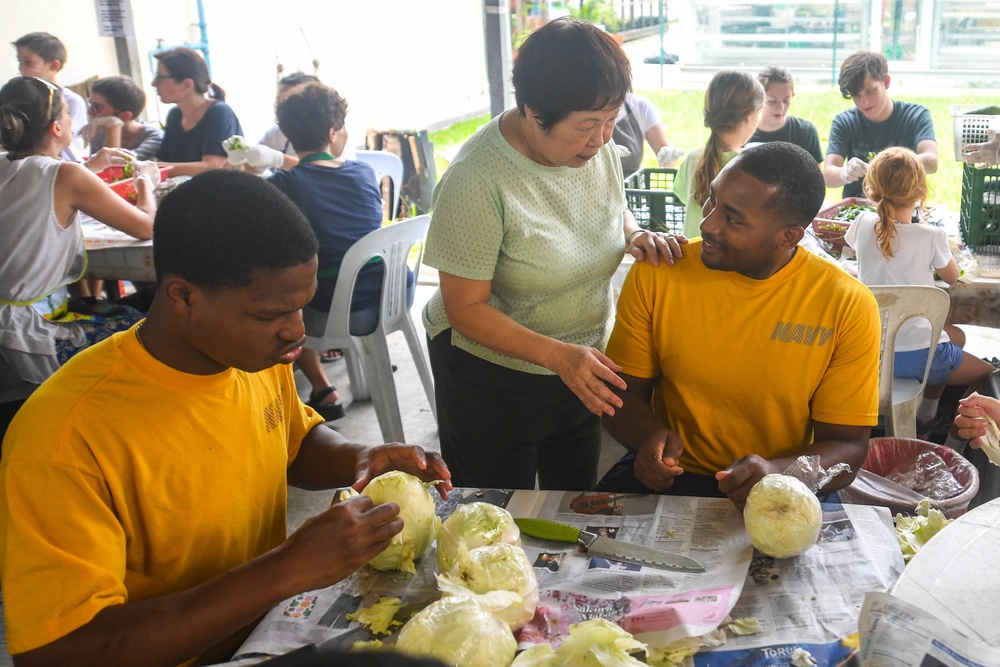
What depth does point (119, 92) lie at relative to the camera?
569 centimetres

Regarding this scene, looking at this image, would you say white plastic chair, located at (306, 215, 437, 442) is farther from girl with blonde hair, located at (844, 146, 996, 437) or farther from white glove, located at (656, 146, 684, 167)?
girl with blonde hair, located at (844, 146, 996, 437)

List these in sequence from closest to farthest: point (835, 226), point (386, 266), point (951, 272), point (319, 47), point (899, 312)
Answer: point (899, 312)
point (951, 272)
point (835, 226)
point (386, 266)
point (319, 47)

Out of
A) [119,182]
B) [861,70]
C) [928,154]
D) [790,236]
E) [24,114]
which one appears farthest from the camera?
[861,70]

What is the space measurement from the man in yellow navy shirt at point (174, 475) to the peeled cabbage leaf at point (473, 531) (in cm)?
13

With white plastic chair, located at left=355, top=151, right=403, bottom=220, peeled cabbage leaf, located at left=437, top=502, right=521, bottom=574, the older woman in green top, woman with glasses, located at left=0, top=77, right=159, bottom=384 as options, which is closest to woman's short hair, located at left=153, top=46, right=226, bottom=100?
white plastic chair, located at left=355, top=151, right=403, bottom=220

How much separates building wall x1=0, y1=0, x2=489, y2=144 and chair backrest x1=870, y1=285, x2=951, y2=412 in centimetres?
652

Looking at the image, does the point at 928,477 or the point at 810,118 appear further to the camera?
the point at 810,118

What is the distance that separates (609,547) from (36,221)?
2945mm

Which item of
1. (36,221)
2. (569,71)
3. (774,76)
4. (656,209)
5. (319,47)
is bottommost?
(656,209)

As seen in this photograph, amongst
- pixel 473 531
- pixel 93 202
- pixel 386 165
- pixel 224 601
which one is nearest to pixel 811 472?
pixel 473 531

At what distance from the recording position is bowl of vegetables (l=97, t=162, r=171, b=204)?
4.28m

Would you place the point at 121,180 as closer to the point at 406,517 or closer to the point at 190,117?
the point at 190,117

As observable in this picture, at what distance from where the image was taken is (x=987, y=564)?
124 cm

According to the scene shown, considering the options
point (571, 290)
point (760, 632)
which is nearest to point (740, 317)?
point (571, 290)
